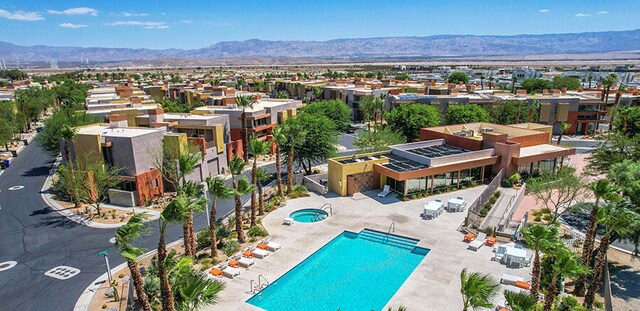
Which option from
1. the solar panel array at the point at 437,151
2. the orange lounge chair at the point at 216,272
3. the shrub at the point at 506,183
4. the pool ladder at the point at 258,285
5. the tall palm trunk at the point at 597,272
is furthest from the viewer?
the solar panel array at the point at 437,151

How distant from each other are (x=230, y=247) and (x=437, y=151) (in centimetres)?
2683

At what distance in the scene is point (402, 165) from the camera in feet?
132

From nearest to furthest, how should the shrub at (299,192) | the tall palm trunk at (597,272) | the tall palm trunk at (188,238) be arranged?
1. the tall palm trunk at (597,272)
2. the tall palm trunk at (188,238)
3. the shrub at (299,192)

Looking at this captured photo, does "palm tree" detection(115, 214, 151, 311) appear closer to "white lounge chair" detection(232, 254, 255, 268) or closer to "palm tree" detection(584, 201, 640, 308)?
"white lounge chair" detection(232, 254, 255, 268)

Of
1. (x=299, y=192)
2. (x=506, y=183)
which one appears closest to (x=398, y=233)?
(x=299, y=192)

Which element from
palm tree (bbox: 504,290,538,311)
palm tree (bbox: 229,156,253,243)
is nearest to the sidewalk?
palm tree (bbox: 229,156,253,243)

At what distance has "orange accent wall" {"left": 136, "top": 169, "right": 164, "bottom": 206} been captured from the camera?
124 ft

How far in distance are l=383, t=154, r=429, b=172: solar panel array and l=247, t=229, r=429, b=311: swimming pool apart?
32.6 ft

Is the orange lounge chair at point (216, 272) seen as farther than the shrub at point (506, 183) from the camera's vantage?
No

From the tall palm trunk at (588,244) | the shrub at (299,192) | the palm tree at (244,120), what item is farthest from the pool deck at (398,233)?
the palm tree at (244,120)

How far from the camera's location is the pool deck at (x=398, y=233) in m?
22.5

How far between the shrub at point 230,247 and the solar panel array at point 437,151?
23.0 meters

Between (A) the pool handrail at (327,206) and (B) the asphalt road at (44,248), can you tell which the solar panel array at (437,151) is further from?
(B) the asphalt road at (44,248)

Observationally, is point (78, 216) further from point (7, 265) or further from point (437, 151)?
point (437, 151)
